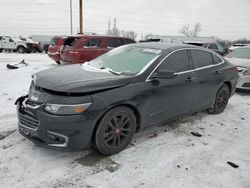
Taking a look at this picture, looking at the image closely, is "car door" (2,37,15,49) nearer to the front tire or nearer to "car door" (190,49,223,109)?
"car door" (190,49,223,109)

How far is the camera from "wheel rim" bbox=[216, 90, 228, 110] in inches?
210

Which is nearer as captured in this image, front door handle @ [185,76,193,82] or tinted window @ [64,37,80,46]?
front door handle @ [185,76,193,82]

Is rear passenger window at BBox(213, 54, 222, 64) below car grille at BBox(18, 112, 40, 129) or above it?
above

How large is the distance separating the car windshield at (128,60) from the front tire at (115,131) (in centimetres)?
69

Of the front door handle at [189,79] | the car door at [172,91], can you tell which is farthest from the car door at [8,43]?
the front door handle at [189,79]

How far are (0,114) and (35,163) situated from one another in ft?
7.05

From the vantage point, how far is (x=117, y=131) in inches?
132

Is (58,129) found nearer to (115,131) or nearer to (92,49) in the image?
(115,131)

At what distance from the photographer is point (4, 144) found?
11.6 ft

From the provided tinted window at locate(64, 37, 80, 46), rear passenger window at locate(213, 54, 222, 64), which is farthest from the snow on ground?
tinted window at locate(64, 37, 80, 46)

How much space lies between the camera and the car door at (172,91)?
369cm

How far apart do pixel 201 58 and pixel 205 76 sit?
1.26 feet

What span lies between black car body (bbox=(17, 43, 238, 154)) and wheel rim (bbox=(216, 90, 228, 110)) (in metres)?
0.68

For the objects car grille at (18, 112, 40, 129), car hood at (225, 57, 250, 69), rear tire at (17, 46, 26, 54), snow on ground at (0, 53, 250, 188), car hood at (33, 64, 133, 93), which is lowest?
rear tire at (17, 46, 26, 54)
